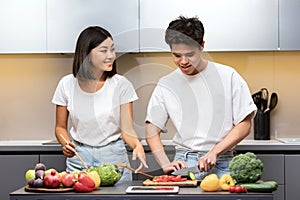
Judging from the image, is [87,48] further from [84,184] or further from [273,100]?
[273,100]

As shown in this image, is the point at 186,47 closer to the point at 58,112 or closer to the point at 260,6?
the point at 58,112

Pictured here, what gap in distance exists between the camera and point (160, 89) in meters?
3.41

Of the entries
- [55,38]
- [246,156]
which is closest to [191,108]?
[246,156]

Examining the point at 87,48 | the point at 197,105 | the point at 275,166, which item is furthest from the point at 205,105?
the point at 275,166

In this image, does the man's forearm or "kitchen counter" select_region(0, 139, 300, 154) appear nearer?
the man's forearm

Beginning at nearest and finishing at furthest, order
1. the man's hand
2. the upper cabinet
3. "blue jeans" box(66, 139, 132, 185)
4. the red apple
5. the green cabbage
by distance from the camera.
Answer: the red apple
the green cabbage
the man's hand
"blue jeans" box(66, 139, 132, 185)
the upper cabinet

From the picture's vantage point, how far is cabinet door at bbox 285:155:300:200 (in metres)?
4.14

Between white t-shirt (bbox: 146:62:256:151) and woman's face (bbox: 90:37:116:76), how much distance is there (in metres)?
0.30

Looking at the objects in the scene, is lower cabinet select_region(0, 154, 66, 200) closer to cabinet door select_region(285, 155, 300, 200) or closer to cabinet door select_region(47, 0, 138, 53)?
cabinet door select_region(47, 0, 138, 53)

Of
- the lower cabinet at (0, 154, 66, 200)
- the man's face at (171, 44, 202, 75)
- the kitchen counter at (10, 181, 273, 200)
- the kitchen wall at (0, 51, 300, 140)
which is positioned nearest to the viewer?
the kitchen counter at (10, 181, 273, 200)

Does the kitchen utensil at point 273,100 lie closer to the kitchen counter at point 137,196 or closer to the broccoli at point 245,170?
the broccoli at point 245,170

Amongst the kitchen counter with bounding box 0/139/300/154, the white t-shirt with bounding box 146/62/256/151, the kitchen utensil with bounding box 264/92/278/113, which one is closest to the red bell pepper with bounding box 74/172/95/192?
the white t-shirt with bounding box 146/62/256/151

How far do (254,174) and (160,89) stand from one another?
765 mm

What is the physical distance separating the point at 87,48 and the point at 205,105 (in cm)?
67
